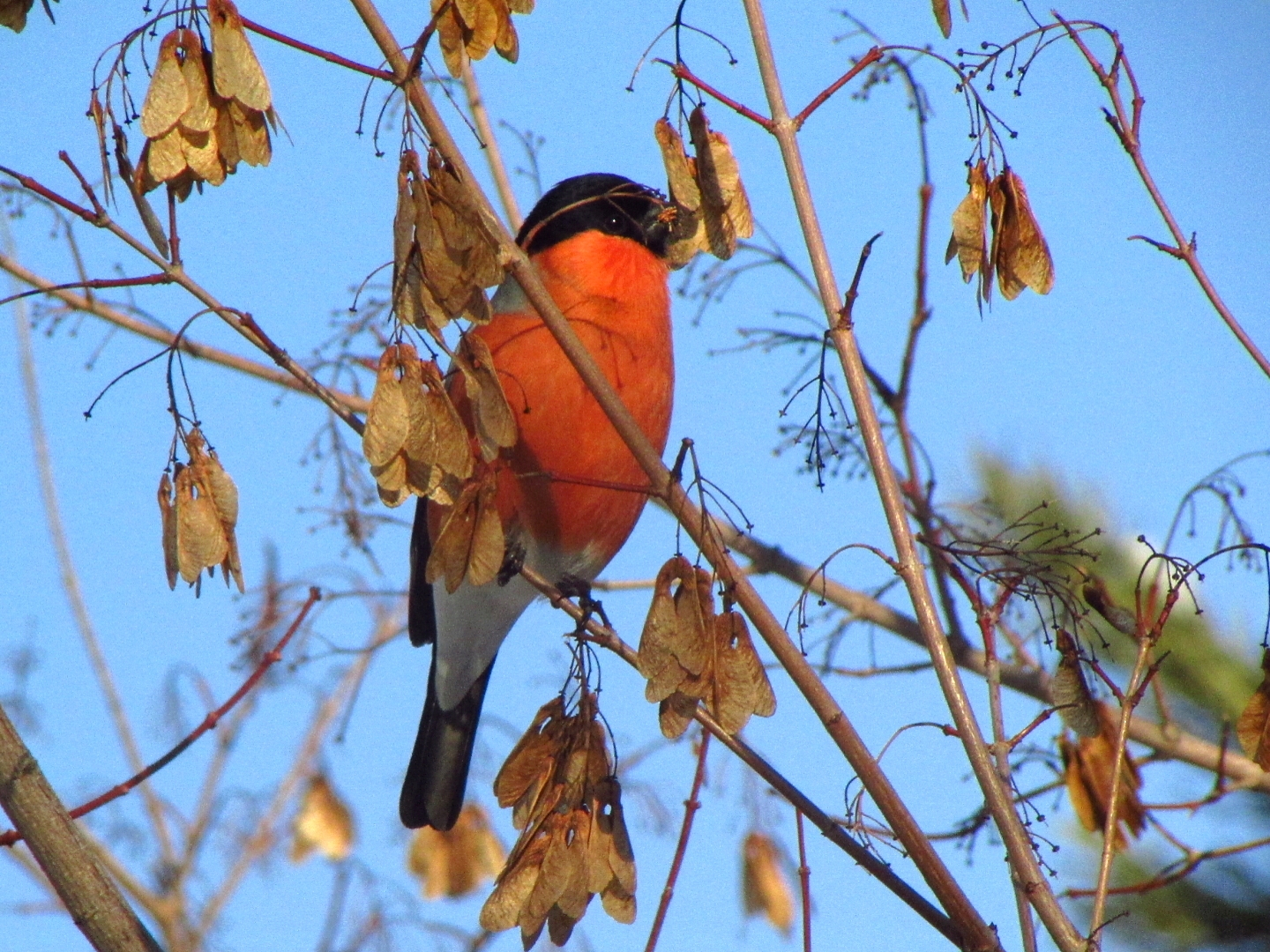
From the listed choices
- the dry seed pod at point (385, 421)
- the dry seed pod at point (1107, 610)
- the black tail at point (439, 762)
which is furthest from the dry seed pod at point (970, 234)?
the black tail at point (439, 762)

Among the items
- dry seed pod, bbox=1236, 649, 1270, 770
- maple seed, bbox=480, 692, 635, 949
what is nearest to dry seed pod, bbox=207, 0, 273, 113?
maple seed, bbox=480, 692, 635, 949

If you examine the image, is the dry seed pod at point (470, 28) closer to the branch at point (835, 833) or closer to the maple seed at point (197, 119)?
the maple seed at point (197, 119)

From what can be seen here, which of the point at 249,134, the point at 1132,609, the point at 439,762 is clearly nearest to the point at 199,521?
the point at 249,134

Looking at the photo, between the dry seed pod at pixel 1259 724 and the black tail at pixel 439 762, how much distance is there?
6.15 feet

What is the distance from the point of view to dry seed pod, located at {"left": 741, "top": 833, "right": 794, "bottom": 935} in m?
3.32

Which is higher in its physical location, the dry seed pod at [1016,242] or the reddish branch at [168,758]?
the dry seed pod at [1016,242]

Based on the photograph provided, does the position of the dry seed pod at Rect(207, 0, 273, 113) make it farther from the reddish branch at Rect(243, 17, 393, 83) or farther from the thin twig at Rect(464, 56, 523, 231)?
the thin twig at Rect(464, 56, 523, 231)

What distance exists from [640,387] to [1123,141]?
1085mm

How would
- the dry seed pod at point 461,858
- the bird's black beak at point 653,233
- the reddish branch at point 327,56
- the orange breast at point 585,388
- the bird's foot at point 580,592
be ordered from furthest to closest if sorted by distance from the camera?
the dry seed pod at point 461,858
the bird's black beak at point 653,233
the orange breast at point 585,388
the bird's foot at point 580,592
the reddish branch at point 327,56

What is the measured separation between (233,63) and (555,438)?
1.18m

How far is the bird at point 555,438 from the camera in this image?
2576 millimetres

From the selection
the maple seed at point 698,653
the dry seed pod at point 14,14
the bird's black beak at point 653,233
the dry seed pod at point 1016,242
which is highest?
the bird's black beak at point 653,233

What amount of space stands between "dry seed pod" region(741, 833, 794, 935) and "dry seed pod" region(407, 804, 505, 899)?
2.03ft

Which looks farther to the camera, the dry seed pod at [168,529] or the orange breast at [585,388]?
the orange breast at [585,388]
